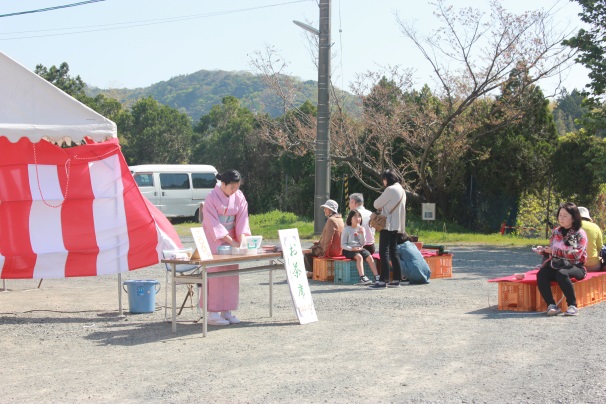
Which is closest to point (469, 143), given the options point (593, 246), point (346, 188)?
point (346, 188)

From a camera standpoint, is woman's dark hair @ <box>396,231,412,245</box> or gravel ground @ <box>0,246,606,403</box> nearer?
gravel ground @ <box>0,246,606,403</box>

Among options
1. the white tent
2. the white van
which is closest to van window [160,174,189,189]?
the white van

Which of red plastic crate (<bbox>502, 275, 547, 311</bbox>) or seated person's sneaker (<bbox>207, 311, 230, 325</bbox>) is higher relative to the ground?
red plastic crate (<bbox>502, 275, 547, 311</bbox>)

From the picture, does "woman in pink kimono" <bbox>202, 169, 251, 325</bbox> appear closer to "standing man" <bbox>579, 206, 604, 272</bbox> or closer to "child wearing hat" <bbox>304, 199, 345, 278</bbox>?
"child wearing hat" <bbox>304, 199, 345, 278</bbox>

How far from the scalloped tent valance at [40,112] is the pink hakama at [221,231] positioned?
5.34 feet

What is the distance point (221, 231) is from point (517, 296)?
3.57 m

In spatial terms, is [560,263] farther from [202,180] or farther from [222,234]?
[202,180]

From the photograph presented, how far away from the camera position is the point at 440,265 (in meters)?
12.8

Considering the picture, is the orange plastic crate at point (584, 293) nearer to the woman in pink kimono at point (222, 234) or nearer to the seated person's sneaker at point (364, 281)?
the seated person's sneaker at point (364, 281)

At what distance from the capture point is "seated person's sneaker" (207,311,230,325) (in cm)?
866

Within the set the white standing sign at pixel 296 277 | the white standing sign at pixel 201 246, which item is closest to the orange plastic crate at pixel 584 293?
the white standing sign at pixel 296 277

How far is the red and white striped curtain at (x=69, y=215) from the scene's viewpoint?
938 centimetres

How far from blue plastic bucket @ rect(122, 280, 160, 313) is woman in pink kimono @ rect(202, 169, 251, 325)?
1.15 meters

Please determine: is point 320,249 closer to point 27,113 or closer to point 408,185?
point 27,113
